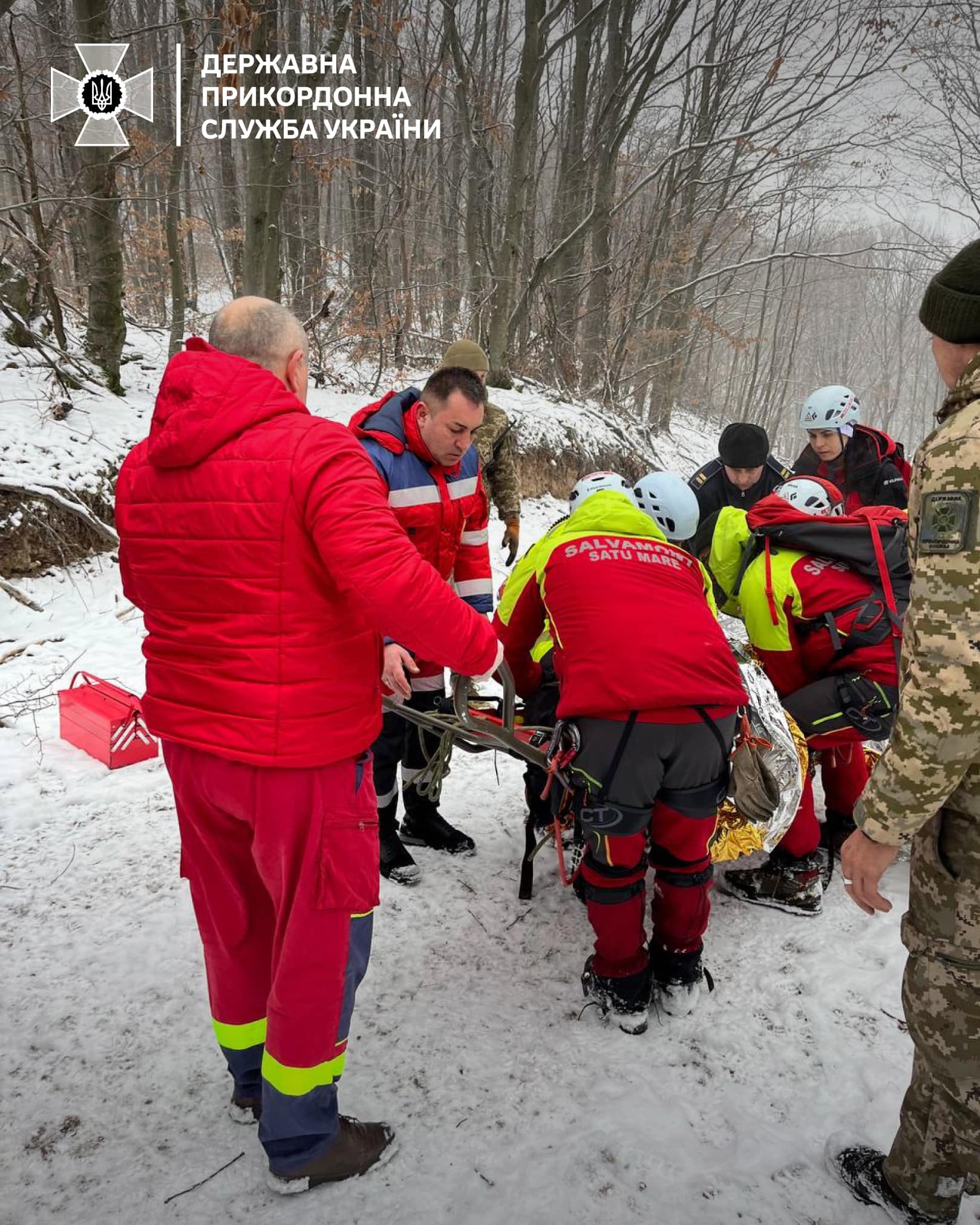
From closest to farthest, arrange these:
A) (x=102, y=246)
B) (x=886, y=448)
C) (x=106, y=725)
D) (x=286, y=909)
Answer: (x=286, y=909) → (x=106, y=725) → (x=886, y=448) → (x=102, y=246)

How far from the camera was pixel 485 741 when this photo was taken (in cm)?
274

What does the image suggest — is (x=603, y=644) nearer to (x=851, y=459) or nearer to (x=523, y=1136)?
(x=523, y=1136)

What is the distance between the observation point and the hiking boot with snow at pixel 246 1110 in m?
2.08

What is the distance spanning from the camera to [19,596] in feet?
18.0

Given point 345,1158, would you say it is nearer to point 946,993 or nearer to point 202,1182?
point 202,1182

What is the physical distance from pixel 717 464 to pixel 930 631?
4.08 m

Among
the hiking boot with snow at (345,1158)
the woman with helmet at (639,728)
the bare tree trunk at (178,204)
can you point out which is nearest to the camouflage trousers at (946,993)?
the woman with helmet at (639,728)

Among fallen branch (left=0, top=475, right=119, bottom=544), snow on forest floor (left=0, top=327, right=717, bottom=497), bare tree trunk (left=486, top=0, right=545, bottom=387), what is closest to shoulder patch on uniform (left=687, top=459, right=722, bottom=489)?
fallen branch (left=0, top=475, right=119, bottom=544)

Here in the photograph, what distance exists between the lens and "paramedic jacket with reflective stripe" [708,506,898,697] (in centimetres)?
310

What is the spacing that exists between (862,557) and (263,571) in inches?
101

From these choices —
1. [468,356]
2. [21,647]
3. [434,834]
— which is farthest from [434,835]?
[468,356]

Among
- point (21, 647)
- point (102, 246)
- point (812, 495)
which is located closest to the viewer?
point (812, 495)

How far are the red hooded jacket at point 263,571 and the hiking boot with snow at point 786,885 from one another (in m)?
2.24

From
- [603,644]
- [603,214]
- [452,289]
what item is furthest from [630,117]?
[603,644]
